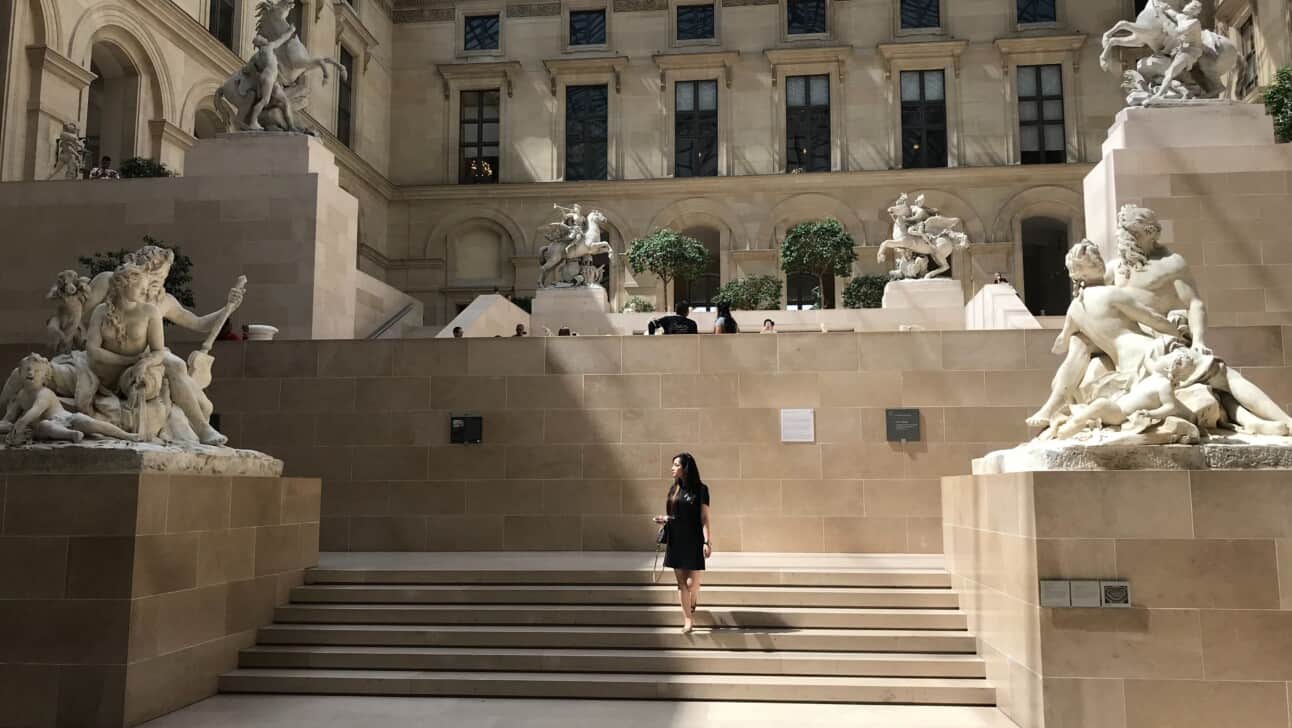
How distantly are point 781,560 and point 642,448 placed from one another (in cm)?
253

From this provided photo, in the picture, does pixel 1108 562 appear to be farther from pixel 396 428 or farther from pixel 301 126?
pixel 301 126

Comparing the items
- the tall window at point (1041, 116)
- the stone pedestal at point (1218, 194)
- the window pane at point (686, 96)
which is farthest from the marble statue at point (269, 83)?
the tall window at point (1041, 116)

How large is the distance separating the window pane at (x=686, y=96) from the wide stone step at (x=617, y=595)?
30321mm

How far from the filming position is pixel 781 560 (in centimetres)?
1116

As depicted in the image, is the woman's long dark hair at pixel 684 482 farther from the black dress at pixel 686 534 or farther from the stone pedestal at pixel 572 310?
the stone pedestal at pixel 572 310

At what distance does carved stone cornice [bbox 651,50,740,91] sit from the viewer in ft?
121

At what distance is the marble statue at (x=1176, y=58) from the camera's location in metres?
16.8

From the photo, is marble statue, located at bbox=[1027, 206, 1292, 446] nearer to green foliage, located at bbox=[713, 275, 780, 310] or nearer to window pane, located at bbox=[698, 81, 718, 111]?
green foliage, located at bbox=[713, 275, 780, 310]

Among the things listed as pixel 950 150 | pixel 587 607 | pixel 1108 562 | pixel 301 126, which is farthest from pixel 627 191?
pixel 1108 562

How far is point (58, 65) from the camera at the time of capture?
70.8ft

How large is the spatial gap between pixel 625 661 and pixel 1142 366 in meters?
4.74

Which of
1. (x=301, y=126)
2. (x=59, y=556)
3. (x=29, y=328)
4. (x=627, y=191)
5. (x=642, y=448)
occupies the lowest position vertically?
(x=59, y=556)

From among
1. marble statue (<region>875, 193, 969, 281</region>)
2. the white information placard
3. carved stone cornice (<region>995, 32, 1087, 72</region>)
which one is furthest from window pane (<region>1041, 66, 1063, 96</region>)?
the white information placard

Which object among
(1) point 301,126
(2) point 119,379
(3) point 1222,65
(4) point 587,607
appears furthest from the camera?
(1) point 301,126
